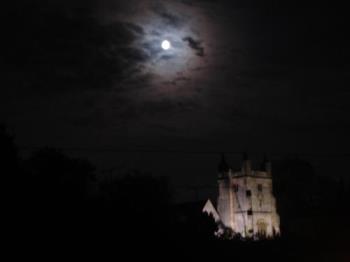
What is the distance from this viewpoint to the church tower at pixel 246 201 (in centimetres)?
9250

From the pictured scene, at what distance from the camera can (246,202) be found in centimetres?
9269

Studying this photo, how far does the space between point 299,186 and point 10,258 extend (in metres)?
90.6

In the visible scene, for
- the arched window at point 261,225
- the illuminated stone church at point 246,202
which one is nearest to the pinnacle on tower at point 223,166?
the illuminated stone church at point 246,202

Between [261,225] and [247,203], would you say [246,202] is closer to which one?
[247,203]

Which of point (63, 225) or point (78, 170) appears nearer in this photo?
point (63, 225)

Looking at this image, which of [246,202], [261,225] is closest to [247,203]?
[246,202]

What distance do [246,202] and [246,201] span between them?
→ 0.15m

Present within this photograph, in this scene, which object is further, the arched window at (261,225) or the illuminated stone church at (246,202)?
the illuminated stone church at (246,202)

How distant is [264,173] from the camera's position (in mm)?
97750

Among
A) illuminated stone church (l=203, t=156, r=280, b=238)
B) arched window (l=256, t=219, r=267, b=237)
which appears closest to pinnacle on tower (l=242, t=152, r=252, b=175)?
illuminated stone church (l=203, t=156, r=280, b=238)

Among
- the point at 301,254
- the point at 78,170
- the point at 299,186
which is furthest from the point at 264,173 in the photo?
the point at 301,254

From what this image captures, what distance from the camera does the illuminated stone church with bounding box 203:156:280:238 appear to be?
92.4 meters

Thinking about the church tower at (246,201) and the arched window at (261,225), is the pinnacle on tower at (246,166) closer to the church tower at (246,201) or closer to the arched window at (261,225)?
the church tower at (246,201)

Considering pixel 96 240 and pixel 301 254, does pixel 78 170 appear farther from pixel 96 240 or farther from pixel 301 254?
pixel 96 240
